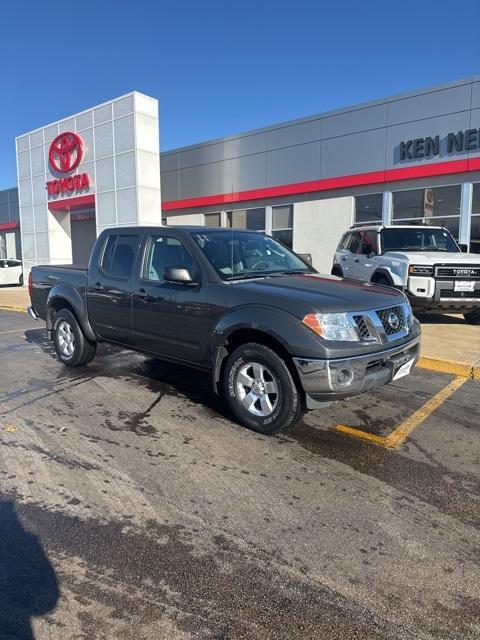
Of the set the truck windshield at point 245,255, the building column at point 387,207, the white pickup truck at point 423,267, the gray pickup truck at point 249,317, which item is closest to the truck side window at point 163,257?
the gray pickup truck at point 249,317

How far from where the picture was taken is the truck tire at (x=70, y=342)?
6.59 metres

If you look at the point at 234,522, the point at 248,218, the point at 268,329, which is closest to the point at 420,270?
the point at 268,329

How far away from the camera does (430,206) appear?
1502 centimetres

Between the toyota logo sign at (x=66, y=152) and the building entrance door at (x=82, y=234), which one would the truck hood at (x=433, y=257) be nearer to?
the toyota logo sign at (x=66, y=152)

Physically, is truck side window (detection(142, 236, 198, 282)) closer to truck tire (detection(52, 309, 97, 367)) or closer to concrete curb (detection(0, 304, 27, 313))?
truck tire (detection(52, 309, 97, 367))

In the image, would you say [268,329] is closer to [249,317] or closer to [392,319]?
[249,317]

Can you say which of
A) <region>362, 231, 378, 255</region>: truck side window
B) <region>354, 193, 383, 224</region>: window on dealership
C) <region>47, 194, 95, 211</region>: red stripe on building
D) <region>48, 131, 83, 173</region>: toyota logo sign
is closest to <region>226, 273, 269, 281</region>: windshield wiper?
<region>362, 231, 378, 255</region>: truck side window

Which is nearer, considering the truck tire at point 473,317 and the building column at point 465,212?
the truck tire at point 473,317

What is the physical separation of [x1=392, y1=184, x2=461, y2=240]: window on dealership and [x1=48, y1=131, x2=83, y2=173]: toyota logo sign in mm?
13065

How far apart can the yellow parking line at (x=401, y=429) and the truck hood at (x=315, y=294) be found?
3.72 feet

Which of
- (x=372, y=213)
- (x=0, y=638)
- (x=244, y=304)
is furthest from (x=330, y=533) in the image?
(x=372, y=213)

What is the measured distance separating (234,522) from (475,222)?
13670 mm

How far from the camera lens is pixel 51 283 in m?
7.06

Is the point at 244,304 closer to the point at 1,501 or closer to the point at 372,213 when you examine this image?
the point at 1,501
